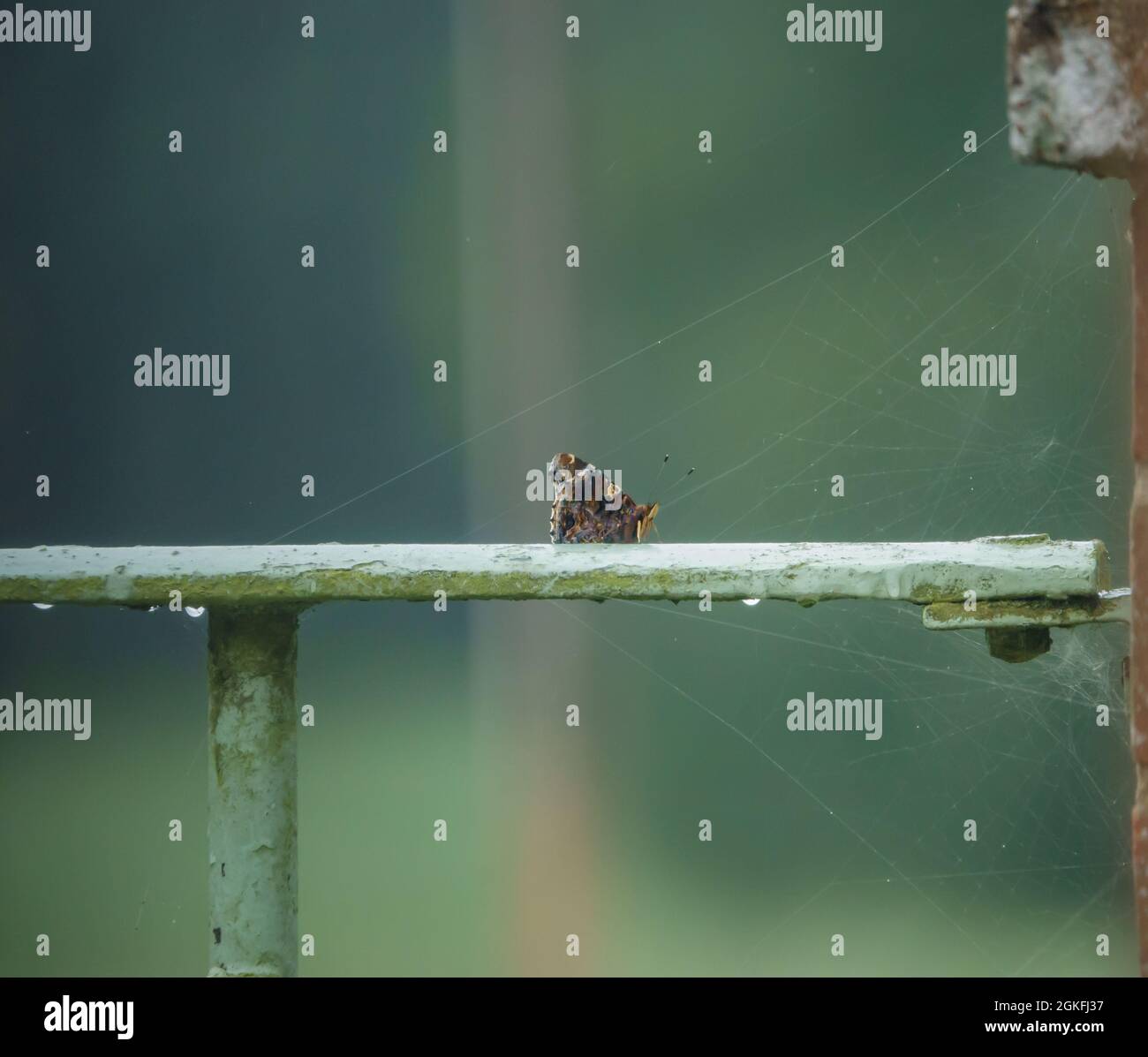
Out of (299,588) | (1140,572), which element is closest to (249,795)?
(299,588)

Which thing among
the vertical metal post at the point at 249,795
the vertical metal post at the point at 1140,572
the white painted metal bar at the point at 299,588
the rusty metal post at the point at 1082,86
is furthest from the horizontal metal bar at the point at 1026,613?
the vertical metal post at the point at 249,795

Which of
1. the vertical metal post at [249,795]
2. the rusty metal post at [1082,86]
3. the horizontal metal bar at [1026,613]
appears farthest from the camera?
the vertical metal post at [249,795]

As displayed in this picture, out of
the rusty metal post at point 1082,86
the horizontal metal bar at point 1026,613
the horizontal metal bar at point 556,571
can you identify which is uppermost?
the rusty metal post at point 1082,86

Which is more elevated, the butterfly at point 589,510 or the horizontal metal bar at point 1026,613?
the butterfly at point 589,510

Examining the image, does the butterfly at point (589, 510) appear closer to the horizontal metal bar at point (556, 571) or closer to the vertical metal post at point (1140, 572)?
the horizontal metal bar at point (556, 571)

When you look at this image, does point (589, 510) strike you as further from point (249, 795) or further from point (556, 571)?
point (249, 795)

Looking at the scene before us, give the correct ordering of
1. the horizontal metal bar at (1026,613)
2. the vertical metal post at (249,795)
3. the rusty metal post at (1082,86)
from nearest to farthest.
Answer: the rusty metal post at (1082,86)
the horizontal metal bar at (1026,613)
the vertical metal post at (249,795)

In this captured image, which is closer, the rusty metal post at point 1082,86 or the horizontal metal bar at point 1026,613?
the rusty metal post at point 1082,86
